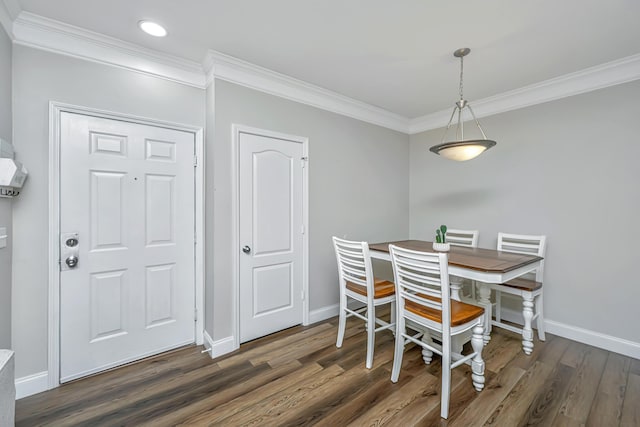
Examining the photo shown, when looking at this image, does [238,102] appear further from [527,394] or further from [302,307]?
[527,394]

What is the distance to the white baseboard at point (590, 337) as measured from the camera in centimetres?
230

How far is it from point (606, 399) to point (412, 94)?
303cm

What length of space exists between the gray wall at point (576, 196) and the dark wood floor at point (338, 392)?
0.50 m

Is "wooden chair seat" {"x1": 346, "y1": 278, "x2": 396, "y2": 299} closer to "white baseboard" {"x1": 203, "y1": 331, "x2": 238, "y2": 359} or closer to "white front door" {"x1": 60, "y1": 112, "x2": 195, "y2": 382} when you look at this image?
"white baseboard" {"x1": 203, "y1": 331, "x2": 238, "y2": 359}

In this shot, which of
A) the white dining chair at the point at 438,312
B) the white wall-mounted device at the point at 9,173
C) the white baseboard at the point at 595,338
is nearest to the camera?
the white wall-mounted device at the point at 9,173

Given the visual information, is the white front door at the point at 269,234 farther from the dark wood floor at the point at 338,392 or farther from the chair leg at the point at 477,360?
the chair leg at the point at 477,360

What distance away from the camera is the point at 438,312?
1807 mm

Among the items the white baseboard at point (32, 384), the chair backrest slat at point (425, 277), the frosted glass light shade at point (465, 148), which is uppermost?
the frosted glass light shade at point (465, 148)

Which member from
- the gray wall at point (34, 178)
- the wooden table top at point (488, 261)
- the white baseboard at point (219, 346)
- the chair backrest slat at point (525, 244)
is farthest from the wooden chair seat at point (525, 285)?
the gray wall at point (34, 178)

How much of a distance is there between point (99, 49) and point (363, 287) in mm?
2847

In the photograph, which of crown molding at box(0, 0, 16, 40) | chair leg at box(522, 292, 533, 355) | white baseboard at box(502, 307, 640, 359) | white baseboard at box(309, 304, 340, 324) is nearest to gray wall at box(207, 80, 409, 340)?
white baseboard at box(309, 304, 340, 324)

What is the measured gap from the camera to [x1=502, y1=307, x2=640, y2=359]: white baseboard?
2.30 metres

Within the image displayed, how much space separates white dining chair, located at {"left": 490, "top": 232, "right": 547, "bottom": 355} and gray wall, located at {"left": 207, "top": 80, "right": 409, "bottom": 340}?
138 centimetres

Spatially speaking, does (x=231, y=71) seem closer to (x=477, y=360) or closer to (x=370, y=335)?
(x=370, y=335)
